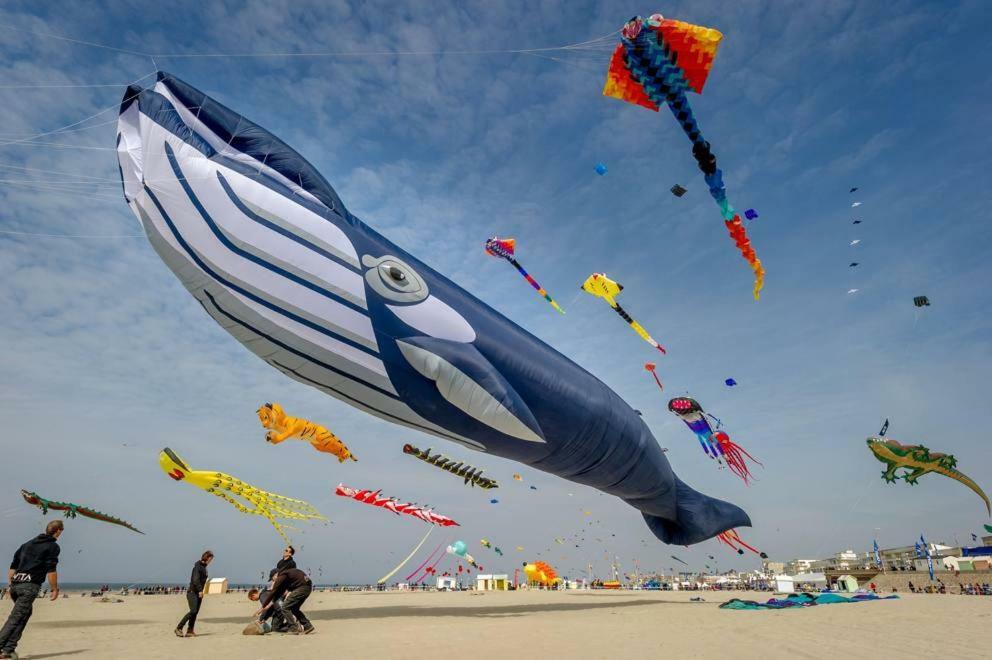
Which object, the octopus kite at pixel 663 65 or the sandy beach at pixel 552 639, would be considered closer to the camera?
the sandy beach at pixel 552 639

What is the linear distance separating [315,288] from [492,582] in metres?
31.2

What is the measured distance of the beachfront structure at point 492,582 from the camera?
31.9 m

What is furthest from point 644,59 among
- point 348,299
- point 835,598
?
point 835,598

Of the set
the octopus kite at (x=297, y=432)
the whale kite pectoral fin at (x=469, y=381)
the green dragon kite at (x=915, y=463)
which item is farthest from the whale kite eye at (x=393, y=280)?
the green dragon kite at (x=915, y=463)

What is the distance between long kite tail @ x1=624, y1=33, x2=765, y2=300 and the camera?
20.5ft

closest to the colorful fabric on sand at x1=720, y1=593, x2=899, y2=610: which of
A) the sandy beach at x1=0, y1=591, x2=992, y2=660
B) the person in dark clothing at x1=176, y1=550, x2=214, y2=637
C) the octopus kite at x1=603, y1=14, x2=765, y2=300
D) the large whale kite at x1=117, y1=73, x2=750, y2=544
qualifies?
the sandy beach at x1=0, y1=591, x2=992, y2=660

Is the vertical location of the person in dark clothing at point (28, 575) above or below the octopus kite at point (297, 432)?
below

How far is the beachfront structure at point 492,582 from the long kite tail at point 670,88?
101 feet

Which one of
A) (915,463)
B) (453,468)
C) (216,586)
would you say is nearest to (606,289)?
(453,468)

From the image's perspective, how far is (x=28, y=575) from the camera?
4.95 metres

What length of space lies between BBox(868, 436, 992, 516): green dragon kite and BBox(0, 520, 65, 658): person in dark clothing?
29.4 metres

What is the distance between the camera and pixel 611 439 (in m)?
10.7

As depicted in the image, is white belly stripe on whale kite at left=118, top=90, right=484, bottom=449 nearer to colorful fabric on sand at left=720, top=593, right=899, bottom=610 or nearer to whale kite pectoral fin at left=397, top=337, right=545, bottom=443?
whale kite pectoral fin at left=397, top=337, right=545, bottom=443

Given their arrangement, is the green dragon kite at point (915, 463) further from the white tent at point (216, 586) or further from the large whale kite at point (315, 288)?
the white tent at point (216, 586)
